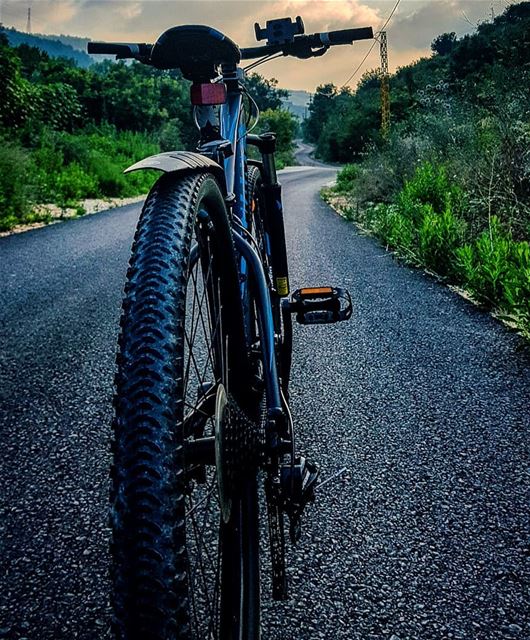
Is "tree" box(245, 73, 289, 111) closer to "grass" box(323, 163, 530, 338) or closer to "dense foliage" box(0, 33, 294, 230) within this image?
"dense foliage" box(0, 33, 294, 230)

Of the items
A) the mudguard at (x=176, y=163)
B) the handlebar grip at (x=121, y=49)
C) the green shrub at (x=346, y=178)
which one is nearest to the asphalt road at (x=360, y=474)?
the mudguard at (x=176, y=163)

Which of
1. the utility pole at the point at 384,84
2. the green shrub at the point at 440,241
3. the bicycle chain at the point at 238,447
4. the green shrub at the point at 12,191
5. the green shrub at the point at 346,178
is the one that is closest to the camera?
the bicycle chain at the point at 238,447

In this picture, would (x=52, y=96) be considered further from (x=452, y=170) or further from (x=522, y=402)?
(x=522, y=402)

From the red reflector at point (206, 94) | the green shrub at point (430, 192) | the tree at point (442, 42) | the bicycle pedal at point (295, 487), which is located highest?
the tree at point (442, 42)

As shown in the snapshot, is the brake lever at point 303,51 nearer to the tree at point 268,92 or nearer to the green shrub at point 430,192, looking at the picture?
the green shrub at point 430,192

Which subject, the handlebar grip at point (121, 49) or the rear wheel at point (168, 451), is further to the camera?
the handlebar grip at point (121, 49)

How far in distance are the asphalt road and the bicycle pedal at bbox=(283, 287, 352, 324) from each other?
2.05 feet

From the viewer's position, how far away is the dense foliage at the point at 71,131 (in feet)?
38.3

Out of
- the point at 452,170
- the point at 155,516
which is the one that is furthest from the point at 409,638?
the point at 452,170

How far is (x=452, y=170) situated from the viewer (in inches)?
320

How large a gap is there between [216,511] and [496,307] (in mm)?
3229

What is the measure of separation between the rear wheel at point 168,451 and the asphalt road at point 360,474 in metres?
0.39

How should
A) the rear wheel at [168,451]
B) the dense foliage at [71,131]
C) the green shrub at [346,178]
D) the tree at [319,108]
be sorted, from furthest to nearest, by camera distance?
the tree at [319,108]
the green shrub at [346,178]
the dense foliage at [71,131]
the rear wheel at [168,451]

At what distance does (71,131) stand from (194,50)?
2449 cm
